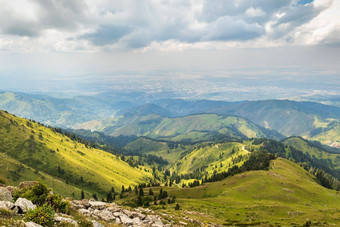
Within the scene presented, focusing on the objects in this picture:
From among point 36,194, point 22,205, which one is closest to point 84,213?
point 36,194

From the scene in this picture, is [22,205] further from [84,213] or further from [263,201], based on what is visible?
[263,201]

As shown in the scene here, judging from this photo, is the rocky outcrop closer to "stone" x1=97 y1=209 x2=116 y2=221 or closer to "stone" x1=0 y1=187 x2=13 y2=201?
"stone" x1=97 y1=209 x2=116 y2=221

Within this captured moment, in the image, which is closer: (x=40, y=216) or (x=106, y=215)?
(x=40, y=216)

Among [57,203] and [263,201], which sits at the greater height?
[57,203]

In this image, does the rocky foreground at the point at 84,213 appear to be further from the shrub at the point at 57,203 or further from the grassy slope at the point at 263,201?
the grassy slope at the point at 263,201

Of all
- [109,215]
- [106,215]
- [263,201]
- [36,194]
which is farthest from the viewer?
[263,201]

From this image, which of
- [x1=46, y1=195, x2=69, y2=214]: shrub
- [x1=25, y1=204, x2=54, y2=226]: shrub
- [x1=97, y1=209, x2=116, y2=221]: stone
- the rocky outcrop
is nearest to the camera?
[x1=25, y1=204, x2=54, y2=226]: shrub

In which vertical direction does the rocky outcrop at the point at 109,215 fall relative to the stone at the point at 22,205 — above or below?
below

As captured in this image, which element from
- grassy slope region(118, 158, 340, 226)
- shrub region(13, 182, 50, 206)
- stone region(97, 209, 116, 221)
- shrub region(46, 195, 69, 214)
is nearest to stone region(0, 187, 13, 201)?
shrub region(13, 182, 50, 206)

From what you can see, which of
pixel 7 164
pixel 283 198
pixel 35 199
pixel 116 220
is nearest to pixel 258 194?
pixel 283 198

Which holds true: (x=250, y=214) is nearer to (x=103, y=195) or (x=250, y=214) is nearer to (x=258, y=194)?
(x=258, y=194)

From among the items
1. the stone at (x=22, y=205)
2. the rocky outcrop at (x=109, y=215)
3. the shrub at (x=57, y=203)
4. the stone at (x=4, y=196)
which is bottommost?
the rocky outcrop at (x=109, y=215)

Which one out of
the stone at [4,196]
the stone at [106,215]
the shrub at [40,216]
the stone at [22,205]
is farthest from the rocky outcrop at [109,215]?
the shrub at [40,216]
